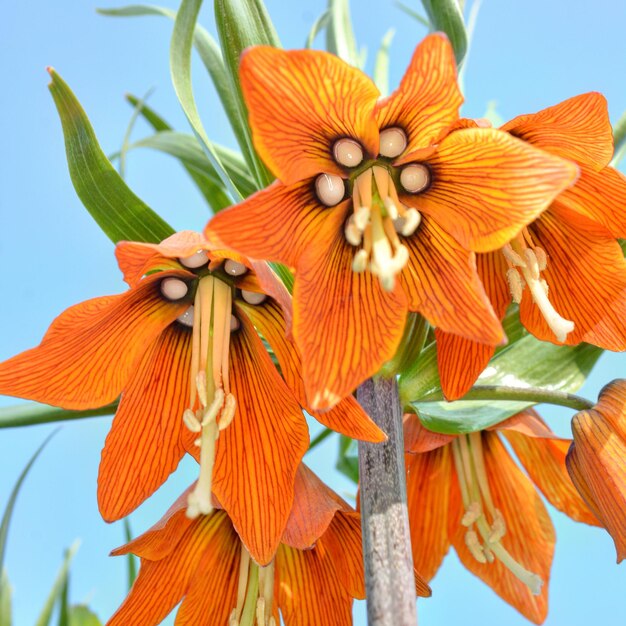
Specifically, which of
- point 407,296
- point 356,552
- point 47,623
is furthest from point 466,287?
point 47,623

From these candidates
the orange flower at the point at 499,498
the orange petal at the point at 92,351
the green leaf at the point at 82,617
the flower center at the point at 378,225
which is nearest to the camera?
the flower center at the point at 378,225

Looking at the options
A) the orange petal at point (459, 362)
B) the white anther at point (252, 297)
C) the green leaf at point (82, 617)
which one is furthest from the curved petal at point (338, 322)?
the green leaf at point (82, 617)

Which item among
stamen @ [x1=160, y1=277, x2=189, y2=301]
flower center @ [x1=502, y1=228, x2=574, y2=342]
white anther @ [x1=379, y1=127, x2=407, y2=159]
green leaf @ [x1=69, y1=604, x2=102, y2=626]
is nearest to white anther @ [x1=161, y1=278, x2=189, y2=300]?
stamen @ [x1=160, y1=277, x2=189, y2=301]

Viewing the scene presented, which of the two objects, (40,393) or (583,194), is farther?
(583,194)

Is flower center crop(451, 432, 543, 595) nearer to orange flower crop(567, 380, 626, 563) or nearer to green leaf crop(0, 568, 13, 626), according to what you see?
orange flower crop(567, 380, 626, 563)

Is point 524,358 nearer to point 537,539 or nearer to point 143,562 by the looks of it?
point 537,539

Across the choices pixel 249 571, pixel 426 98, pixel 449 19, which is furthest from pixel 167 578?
pixel 449 19

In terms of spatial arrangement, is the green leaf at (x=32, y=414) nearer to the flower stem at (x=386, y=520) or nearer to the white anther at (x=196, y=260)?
the white anther at (x=196, y=260)
